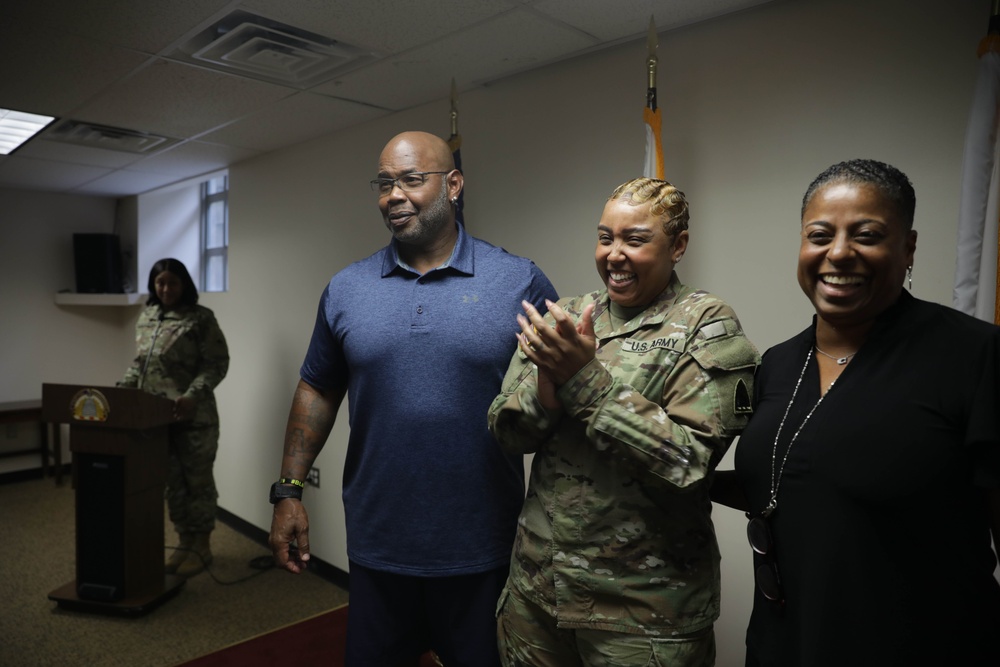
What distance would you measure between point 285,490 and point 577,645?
2.85 feet

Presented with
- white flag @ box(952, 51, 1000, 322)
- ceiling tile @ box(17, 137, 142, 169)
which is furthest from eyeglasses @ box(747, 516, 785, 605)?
ceiling tile @ box(17, 137, 142, 169)

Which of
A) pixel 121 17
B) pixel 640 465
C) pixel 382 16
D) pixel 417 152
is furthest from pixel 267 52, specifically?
pixel 640 465

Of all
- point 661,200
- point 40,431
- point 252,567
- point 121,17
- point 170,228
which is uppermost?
point 121,17

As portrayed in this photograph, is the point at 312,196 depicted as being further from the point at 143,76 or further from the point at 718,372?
the point at 718,372

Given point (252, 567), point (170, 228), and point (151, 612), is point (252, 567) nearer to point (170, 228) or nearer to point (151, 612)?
point (151, 612)

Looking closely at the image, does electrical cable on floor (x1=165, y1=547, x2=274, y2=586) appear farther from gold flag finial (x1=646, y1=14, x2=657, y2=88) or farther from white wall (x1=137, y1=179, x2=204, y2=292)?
gold flag finial (x1=646, y1=14, x2=657, y2=88)

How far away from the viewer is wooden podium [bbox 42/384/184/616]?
2.96 metres

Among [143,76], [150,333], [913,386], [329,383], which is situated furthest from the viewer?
[150,333]

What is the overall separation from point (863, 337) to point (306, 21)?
1.80 metres

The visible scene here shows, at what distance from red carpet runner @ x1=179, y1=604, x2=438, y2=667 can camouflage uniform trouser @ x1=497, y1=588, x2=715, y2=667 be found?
1.59m

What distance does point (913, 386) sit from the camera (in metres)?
0.86

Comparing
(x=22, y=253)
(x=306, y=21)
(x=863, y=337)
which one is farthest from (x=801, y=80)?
(x=22, y=253)

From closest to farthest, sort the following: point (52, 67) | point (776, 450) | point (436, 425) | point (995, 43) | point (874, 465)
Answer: point (874, 465), point (776, 450), point (995, 43), point (436, 425), point (52, 67)

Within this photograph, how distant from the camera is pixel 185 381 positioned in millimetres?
3473
